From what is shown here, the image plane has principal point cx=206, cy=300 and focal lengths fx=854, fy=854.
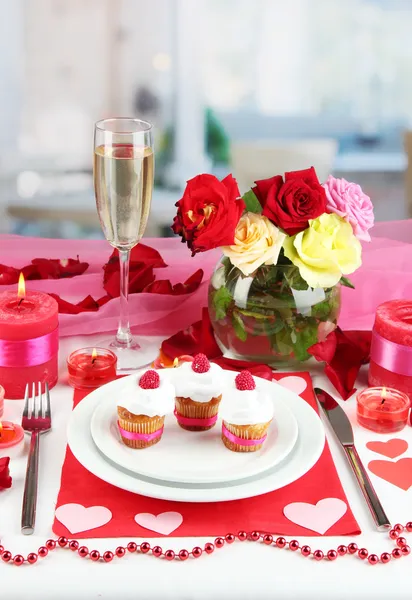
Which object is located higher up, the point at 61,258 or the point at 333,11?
the point at 333,11

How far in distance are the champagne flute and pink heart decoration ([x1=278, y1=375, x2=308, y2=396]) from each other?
22cm

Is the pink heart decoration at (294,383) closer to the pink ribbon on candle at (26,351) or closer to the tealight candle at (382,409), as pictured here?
the tealight candle at (382,409)

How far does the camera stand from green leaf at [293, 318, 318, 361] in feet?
4.16

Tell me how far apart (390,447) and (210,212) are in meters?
0.40

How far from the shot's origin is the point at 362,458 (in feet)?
3.56

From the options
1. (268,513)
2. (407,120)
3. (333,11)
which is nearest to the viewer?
(268,513)

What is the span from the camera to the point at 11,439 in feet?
3.54

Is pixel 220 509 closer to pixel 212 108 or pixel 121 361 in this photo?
pixel 121 361

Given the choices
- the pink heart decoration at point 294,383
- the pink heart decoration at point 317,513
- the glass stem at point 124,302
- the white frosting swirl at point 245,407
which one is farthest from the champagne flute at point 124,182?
the pink heart decoration at point 317,513

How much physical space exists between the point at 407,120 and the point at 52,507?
5.20m

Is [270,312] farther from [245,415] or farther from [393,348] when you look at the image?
[245,415]

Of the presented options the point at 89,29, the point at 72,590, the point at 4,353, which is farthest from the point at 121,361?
the point at 89,29

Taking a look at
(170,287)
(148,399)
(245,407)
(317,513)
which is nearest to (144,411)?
(148,399)

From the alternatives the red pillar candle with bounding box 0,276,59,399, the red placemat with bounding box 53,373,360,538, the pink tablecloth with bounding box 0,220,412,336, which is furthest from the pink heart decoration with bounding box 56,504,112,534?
the pink tablecloth with bounding box 0,220,412,336
